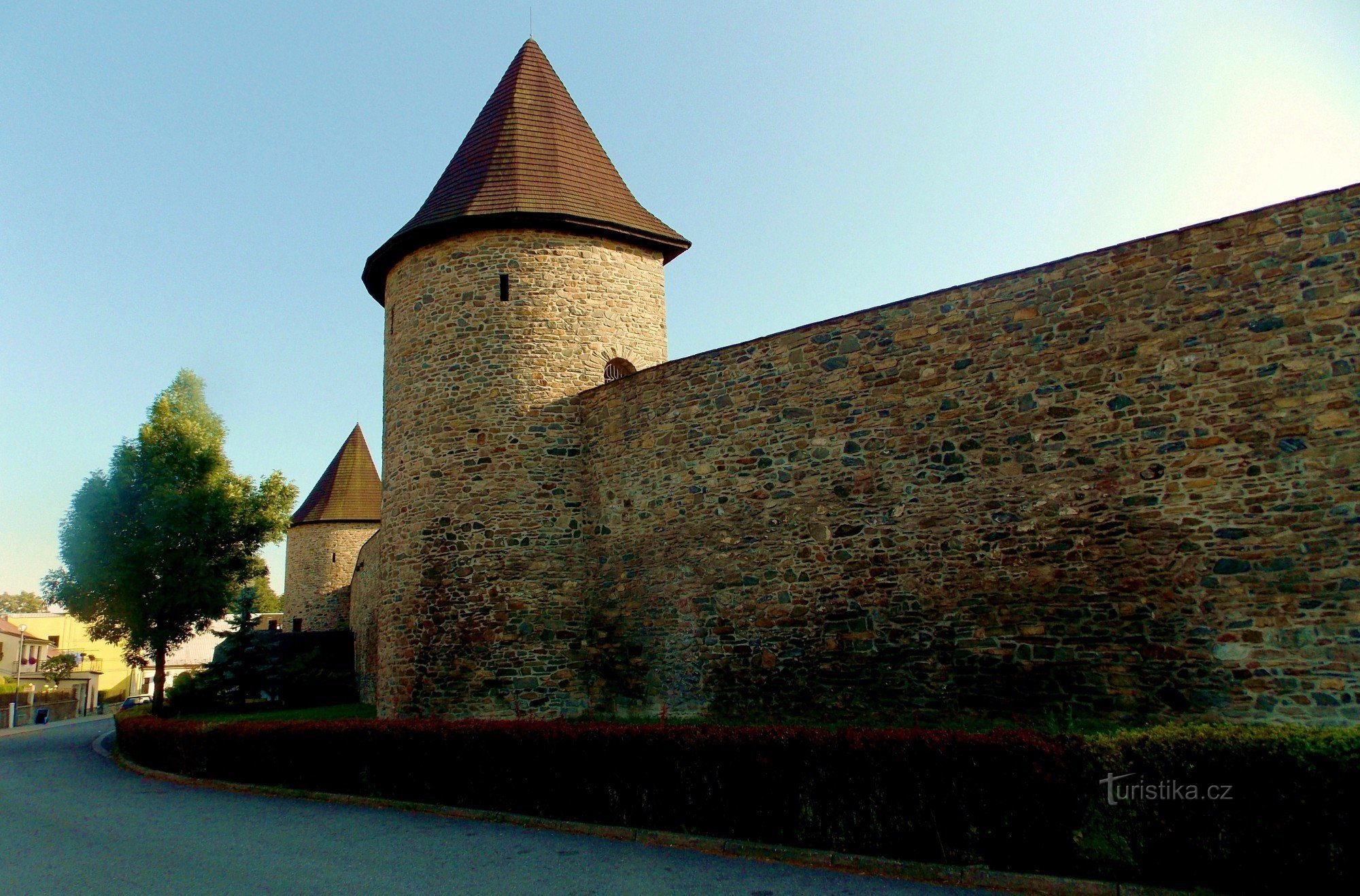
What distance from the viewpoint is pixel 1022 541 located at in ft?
32.0

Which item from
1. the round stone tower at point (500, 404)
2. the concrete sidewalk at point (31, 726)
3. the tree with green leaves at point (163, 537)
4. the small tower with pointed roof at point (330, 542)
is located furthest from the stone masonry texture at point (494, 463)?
the concrete sidewalk at point (31, 726)

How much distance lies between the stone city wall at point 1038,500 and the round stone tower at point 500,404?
1753mm

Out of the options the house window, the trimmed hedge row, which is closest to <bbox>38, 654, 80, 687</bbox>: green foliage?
the house window

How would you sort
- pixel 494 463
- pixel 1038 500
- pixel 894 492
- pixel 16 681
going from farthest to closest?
pixel 16 681 → pixel 494 463 → pixel 894 492 → pixel 1038 500

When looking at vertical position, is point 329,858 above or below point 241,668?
below

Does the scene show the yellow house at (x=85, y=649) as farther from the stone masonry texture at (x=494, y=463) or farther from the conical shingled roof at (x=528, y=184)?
the conical shingled roof at (x=528, y=184)

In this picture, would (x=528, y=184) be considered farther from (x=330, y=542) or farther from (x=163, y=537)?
(x=330, y=542)

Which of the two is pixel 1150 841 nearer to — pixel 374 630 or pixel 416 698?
pixel 416 698

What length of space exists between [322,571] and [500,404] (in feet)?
75.6

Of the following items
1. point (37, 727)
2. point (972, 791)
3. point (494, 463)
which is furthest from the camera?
point (37, 727)

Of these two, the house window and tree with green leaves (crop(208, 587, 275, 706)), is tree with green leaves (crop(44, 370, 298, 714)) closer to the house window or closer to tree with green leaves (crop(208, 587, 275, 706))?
tree with green leaves (crop(208, 587, 275, 706))

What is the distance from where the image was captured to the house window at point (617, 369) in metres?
15.4

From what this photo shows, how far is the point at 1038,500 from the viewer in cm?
974

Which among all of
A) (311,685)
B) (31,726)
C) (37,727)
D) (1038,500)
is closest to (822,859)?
(1038,500)
